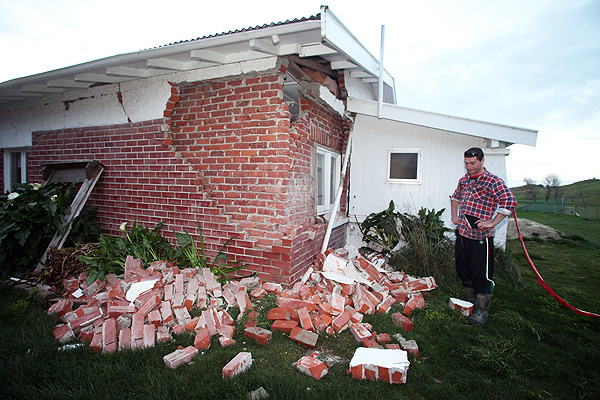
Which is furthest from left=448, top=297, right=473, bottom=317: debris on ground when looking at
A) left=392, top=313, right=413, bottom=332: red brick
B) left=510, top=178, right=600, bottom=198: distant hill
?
left=510, top=178, right=600, bottom=198: distant hill

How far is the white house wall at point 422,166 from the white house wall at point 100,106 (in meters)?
2.83

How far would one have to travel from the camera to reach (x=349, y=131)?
5762 millimetres

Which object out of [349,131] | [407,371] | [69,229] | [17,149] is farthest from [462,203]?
[17,149]

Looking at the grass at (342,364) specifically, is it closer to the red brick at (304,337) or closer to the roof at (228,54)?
the red brick at (304,337)

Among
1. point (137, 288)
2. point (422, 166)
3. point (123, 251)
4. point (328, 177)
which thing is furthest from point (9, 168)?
point (422, 166)

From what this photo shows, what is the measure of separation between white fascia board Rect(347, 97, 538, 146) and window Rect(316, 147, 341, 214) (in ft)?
3.51

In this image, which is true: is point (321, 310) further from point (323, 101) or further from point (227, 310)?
point (323, 101)

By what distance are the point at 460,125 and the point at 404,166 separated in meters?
1.17

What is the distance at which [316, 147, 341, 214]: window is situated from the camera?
518 cm

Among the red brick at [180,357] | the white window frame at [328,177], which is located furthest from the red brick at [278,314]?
the white window frame at [328,177]

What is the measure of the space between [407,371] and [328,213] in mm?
3258

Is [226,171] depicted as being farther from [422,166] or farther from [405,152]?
[422,166]

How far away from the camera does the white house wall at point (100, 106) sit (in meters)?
3.91

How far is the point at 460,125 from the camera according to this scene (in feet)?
15.8
